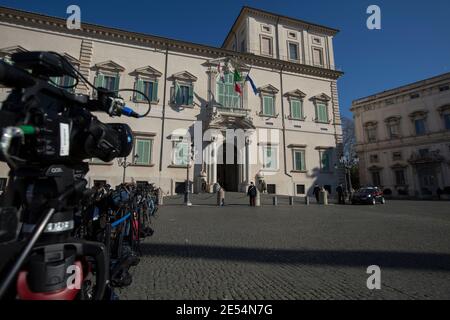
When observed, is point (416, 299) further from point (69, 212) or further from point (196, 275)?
point (69, 212)

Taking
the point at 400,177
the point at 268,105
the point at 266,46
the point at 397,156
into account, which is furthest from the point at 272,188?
the point at 397,156

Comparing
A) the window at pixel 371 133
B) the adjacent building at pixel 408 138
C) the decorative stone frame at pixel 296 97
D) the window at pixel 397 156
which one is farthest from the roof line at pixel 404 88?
the decorative stone frame at pixel 296 97

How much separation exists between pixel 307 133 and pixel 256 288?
76.1 ft

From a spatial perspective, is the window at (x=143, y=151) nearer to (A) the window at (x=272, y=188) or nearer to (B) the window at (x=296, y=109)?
(A) the window at (x=272, y=188)

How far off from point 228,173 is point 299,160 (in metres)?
7.02

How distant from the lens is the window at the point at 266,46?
85.2ft

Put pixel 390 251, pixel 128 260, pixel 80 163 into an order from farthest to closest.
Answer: pixel 390 251
pixel 128 260
pixel 80 163

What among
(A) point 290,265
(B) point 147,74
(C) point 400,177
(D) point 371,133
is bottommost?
(A) point 290,265

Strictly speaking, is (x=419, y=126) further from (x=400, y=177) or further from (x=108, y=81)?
(x=108, y=81)

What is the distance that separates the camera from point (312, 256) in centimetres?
426

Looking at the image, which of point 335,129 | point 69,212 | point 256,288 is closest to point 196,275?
point 256,288

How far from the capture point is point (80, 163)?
1490mm

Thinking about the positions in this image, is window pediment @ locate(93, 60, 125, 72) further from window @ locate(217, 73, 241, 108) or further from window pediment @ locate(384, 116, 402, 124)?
window pediment @ locate(384, 116, 402, 124)

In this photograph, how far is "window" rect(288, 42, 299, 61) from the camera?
26.8 metres
